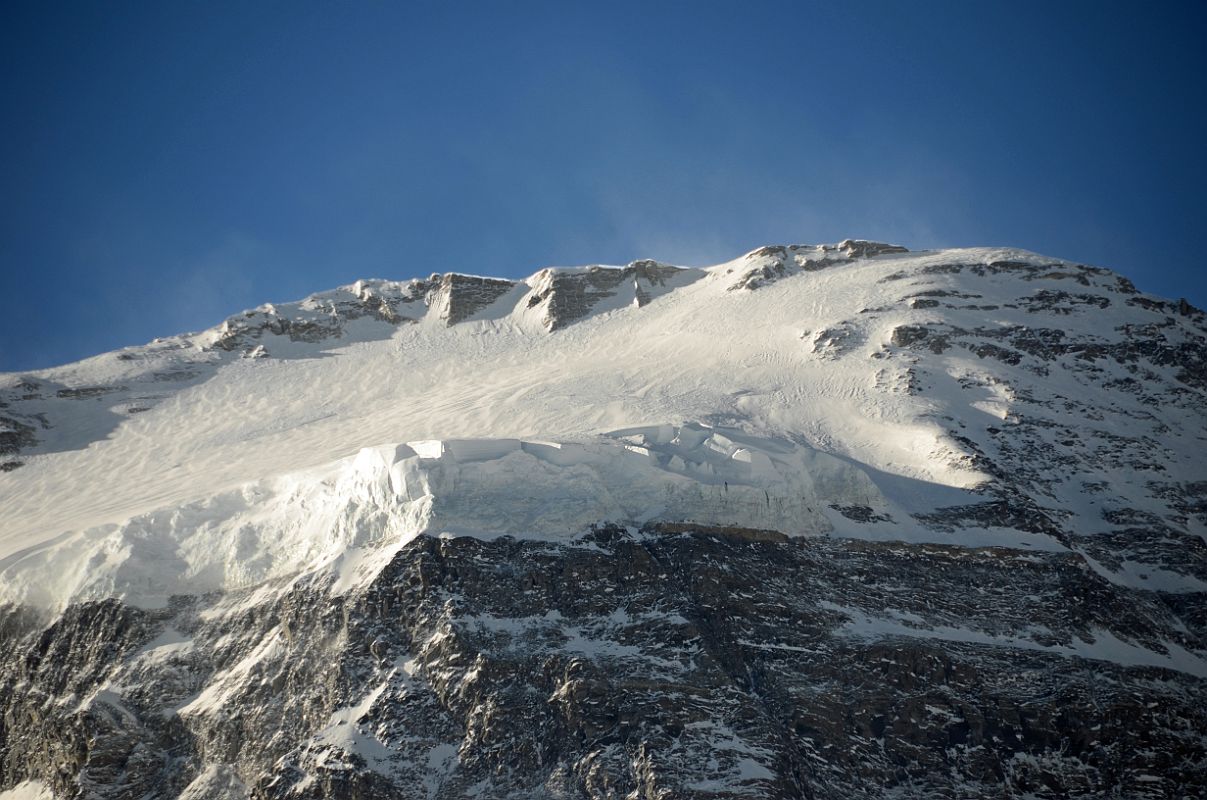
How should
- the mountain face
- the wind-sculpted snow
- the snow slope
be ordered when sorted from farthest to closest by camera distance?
the snow slope < the wind-sculpted snow < the mountain face

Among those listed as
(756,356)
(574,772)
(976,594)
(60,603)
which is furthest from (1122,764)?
(60,603)

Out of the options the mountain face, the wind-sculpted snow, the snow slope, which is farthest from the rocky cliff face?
the snow slope

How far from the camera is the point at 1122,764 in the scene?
59.6 m

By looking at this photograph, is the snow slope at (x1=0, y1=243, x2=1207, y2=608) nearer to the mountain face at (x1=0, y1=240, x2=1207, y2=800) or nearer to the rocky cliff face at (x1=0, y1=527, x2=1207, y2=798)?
the mountain face at (x1=0, y1=240, x2=1207, y2=800)

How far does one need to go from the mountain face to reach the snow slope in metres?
0.39

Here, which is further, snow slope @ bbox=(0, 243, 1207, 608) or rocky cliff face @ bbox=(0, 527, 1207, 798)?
snow slope @ bbox=(0, 243, 1207, 608)

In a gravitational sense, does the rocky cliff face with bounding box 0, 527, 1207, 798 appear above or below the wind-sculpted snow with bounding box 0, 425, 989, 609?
below

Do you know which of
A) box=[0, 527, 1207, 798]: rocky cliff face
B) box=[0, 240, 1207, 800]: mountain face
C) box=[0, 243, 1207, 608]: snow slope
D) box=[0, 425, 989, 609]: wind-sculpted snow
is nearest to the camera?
box=[0, 527, 1207, 798]: rocky cliff face

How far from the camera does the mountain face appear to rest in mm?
57781

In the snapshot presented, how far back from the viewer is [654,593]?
6431 centimetres

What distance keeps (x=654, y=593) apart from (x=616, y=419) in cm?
2471

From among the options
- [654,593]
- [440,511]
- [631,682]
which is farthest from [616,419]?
[631,682]

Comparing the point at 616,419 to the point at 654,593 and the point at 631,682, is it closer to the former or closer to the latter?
the point at 654,593

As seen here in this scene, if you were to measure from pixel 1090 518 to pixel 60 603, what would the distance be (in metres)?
70.2
